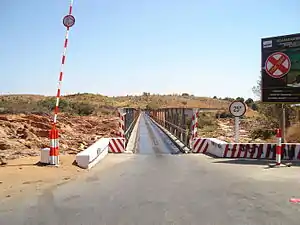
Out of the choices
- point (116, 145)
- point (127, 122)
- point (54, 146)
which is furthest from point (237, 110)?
point (127, 122)

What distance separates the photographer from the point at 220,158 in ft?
46.4

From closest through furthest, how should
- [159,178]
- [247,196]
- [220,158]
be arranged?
[247,196] → [159,178] → [220,158]

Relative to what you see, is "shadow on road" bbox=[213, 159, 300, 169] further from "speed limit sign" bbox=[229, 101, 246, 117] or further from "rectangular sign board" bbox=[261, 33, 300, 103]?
"rectangular sign board" bbox=[261, 33, 300, 103]

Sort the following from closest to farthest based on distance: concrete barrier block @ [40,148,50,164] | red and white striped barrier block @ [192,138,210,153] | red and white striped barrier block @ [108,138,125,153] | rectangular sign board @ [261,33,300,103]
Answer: concrete barrier block @ [40,148,50,164], rectangular sign board @ [261,33,300,103], red and white striped barrier block @ [108,138,125,153], red and white striped barrier block @ [192,138,210,153]

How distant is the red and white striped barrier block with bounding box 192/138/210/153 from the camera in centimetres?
1620

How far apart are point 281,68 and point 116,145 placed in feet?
23.6

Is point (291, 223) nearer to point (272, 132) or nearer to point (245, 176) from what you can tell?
point (245, 176)

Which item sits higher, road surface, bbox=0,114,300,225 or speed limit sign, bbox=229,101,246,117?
speed limit sign, bbox=229,101,246,117

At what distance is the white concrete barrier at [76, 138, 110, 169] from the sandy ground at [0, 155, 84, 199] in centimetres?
26

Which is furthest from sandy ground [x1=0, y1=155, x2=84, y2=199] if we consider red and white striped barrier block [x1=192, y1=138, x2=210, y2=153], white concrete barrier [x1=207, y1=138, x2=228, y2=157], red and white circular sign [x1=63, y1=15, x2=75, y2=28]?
red and white striped barrier block [x1=192, y1=138, x2=210, y2=153]

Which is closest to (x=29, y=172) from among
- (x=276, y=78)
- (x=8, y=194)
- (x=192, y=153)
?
(x=8, y=194)

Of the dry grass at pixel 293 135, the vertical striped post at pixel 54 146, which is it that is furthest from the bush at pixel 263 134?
the vertical striped post at pixel 54 146

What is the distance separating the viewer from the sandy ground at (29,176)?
27.1 ft

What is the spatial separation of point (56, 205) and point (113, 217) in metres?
1.35
